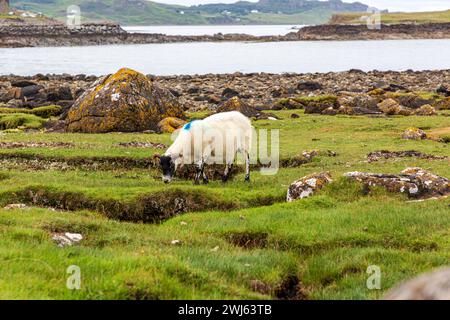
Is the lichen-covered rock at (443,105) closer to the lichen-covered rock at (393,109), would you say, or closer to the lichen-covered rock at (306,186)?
the lichen-covered rock at (393,109)

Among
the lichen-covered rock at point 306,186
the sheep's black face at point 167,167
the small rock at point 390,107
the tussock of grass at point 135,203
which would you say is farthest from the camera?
the small rock at point 390,107

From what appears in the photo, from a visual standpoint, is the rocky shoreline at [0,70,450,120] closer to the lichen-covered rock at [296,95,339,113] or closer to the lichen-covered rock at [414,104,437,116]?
the lichen-covered rock at [296,95,339,113]

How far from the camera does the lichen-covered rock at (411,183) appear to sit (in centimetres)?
1714

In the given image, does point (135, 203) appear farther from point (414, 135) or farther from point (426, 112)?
point (426, 112)

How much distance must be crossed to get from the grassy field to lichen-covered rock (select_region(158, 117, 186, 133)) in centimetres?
952

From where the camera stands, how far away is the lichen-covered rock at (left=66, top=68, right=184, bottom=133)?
33406 mm

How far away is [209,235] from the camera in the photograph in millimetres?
Answer: 14070

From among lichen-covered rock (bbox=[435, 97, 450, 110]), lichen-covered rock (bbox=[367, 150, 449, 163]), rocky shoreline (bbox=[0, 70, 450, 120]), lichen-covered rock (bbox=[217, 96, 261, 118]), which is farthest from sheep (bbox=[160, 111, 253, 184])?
lichen-covered rock (bbox=[435, 97, 450, 110])

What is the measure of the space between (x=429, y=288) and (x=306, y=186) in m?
11.7

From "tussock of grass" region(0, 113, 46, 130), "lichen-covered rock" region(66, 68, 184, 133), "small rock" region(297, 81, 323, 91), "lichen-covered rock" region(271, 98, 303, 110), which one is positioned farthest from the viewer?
"small rock" region(297, 81, 323, 91)

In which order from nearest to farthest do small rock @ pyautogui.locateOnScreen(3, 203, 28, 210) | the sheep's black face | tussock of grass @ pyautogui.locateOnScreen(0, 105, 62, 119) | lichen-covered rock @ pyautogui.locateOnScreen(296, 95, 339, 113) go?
1. small rock @ pyautogui.locateOnScreen(3, 203, 28, 210)
2. the sheep's black face
3. tussock of grass @ pyautogui.locateOnScreen(0, 105, 62, 119)
4. lichen-covered rock @ pyautogui.locateOnScreen(296, 95, 339, 113)

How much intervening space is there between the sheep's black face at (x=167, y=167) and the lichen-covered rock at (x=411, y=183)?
18.7 ft

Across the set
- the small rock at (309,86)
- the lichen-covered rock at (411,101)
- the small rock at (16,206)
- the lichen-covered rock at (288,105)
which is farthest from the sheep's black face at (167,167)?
the small rock at (309,86)
